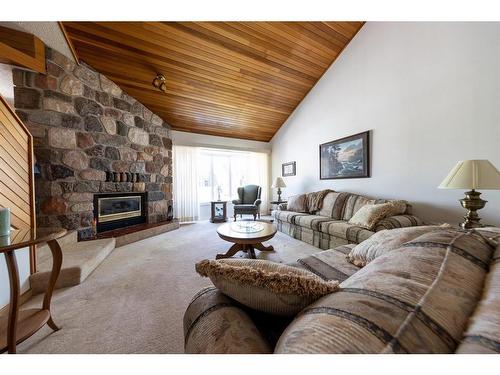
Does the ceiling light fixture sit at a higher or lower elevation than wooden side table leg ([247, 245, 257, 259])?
higher

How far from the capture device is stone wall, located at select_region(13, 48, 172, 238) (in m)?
2.41

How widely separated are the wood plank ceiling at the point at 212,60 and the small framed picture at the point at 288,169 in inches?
54.7

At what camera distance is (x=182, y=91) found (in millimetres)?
3432

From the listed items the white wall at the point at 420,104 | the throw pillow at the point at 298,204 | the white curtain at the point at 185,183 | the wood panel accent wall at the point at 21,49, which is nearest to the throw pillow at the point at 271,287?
the white wall at the point at 420,104

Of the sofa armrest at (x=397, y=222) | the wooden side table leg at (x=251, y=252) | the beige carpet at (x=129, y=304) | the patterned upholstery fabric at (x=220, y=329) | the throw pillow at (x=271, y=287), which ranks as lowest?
the beige carpet at (x=129, y=304)

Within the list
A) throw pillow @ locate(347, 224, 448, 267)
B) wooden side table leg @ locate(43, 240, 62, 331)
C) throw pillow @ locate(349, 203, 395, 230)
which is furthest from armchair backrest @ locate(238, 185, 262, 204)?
wooden side table leg @ locate(43, 240, 62, 331)

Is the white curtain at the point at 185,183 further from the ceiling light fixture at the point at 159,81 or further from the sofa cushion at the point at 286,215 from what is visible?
the sofa cushion at the point at 286,215

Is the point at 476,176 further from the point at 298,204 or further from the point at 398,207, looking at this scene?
the point at 298,204

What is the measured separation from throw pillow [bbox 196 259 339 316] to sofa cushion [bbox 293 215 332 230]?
2.36 m

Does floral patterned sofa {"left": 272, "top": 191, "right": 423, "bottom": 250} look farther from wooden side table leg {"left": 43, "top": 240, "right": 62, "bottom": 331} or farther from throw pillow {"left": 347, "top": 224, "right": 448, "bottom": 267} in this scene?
wooden side table leg {"left": 43, "top": 240, "right": 62, "bottom": 331}

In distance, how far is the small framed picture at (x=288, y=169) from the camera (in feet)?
15.4
